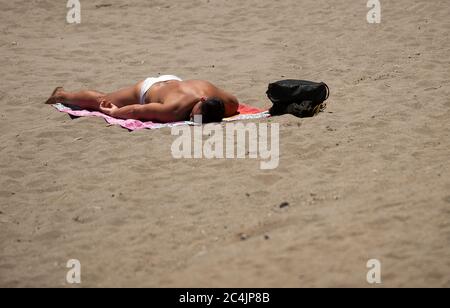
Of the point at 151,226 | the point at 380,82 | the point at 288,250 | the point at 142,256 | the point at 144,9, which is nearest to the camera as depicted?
the point at 288,250

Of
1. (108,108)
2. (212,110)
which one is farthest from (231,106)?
(108,108)

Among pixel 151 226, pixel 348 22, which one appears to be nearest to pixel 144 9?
pixel 348 22

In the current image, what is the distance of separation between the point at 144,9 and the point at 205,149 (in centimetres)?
571

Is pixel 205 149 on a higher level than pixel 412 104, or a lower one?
lower

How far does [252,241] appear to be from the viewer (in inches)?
143

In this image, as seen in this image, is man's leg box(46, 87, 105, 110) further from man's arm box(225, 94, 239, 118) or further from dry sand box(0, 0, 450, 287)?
man's arm box(225, 94, 239, 118)

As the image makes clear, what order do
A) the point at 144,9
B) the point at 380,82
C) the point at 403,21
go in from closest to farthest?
the point at 380,82 < the point at 403,21 < the point at 144,9

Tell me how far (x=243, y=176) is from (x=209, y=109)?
1.14 metres

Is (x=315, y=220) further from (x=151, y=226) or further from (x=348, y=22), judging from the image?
(x=348, y=22)

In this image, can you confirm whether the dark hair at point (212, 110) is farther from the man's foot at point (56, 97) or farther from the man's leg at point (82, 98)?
the man's foot at point (56, 97)

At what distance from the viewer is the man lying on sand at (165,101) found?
221 inches

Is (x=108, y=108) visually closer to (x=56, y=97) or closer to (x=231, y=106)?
(x=56, y=97)

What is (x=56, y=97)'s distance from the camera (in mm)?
6281

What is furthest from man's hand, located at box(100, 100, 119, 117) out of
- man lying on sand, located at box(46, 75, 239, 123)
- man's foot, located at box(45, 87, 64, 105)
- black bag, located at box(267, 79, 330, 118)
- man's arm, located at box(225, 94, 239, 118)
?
black bag, located at box(267, 79, 330, 118)
